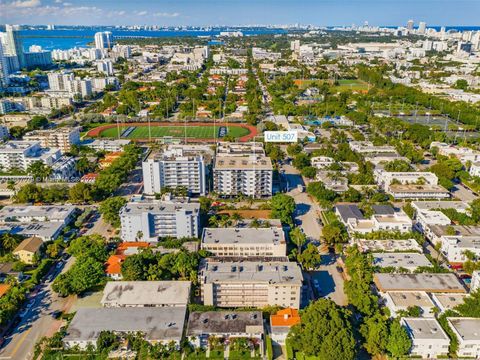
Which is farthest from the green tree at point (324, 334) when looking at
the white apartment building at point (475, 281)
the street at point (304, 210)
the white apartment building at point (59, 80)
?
the white apartment building at point (59, 80)

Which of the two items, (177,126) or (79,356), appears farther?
(177,126)

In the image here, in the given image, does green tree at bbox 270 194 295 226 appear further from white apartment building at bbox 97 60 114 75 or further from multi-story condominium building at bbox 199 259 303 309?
white apartment building at bbox 97 60 114 75

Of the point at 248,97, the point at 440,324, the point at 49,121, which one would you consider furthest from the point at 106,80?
the point at 440,324

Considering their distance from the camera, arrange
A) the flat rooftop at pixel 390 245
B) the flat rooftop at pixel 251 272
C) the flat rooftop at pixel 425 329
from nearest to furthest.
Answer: the flat rooftop at pixel 425 329, the flat rooftop at pixel 251 272, the flat rooftop at pixel 390 245

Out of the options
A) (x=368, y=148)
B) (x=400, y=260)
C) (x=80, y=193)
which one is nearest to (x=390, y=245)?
(x=400, y=260)

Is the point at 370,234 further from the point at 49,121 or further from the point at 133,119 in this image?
the point at 49,121

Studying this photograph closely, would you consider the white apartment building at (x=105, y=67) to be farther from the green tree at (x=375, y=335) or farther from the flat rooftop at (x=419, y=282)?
the green tree at (x=375, y=335)

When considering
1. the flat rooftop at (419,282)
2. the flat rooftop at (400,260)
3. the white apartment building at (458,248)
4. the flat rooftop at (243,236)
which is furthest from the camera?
the white apartment building at (458,248)

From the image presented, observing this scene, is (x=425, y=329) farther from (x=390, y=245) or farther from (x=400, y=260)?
(x=390, y=245)
